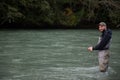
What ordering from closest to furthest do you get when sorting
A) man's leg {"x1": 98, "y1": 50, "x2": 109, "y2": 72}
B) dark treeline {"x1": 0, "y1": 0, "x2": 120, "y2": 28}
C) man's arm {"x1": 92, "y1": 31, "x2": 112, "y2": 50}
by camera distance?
man's arm {"x1": 92, "y1": 31, "x2": 112, "y2": 50}, man's leg {"x1": 98, "y1": 50, "x2": 109, "y2": 72}, dark treeline {"x1": 0, "y1": 0, "x2": 120, "y2": 28}

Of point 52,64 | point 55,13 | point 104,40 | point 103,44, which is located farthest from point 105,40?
point 55,13

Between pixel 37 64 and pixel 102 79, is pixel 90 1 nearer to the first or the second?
pixel 37 64

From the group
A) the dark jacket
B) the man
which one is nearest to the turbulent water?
the man

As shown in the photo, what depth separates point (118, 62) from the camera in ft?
68.2

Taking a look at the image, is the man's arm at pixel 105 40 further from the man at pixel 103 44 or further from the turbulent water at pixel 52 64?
the turbulent water at pixel 52 64

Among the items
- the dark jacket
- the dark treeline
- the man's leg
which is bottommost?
the dark treeline

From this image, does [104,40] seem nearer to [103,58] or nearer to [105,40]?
[105,40]

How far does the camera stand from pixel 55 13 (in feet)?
185

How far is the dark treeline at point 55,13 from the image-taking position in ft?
169

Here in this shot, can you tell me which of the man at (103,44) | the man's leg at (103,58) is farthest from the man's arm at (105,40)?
the man's leg at (103,58)

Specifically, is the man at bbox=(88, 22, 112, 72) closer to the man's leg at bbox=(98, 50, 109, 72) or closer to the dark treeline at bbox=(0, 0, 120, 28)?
the man's leg at bbox=(98, 50, 109, 72)

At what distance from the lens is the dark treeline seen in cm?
5152

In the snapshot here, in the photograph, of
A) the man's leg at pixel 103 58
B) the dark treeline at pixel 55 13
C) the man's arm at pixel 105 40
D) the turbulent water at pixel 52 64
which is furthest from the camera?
the dark treeline at pixel 55 13

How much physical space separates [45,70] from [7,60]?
3840mm
